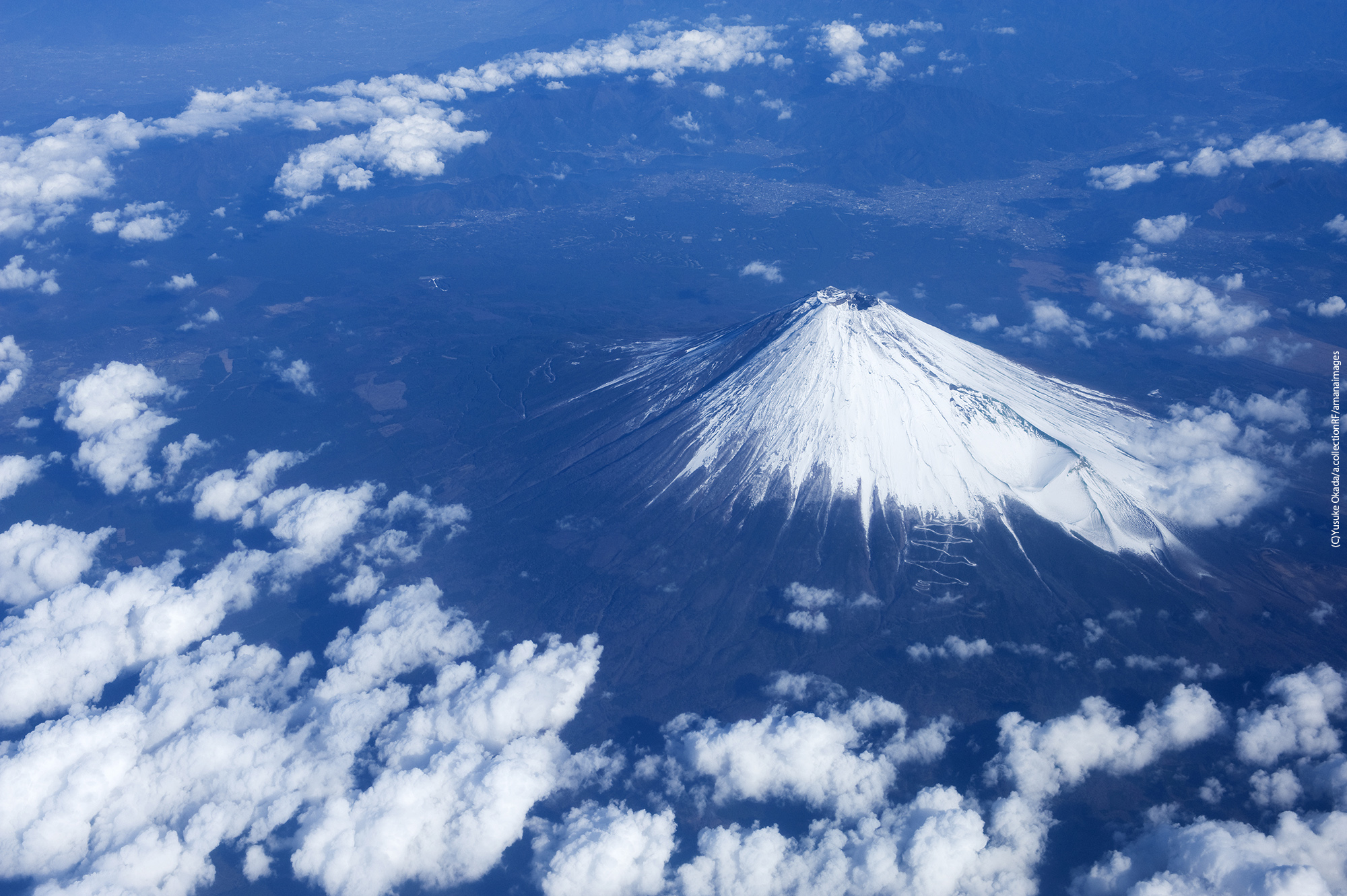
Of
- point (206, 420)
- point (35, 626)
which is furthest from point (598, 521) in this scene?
point (206, 420)

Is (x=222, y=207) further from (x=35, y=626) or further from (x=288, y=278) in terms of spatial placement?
(x=35, y=626)

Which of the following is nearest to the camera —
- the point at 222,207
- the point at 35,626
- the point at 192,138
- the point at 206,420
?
the point at 35,626

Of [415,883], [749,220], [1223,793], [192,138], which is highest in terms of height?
[192,138]

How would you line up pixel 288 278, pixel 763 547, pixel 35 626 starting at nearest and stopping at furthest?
pixel 35 626
pixel 763 547
pixel 288 278

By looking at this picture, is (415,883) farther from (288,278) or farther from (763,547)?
(288,278)

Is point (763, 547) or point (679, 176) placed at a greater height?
point (679, 176)

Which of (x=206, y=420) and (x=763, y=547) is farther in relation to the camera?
(x=206, y=420)

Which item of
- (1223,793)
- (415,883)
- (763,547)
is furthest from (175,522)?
(1223,793)
